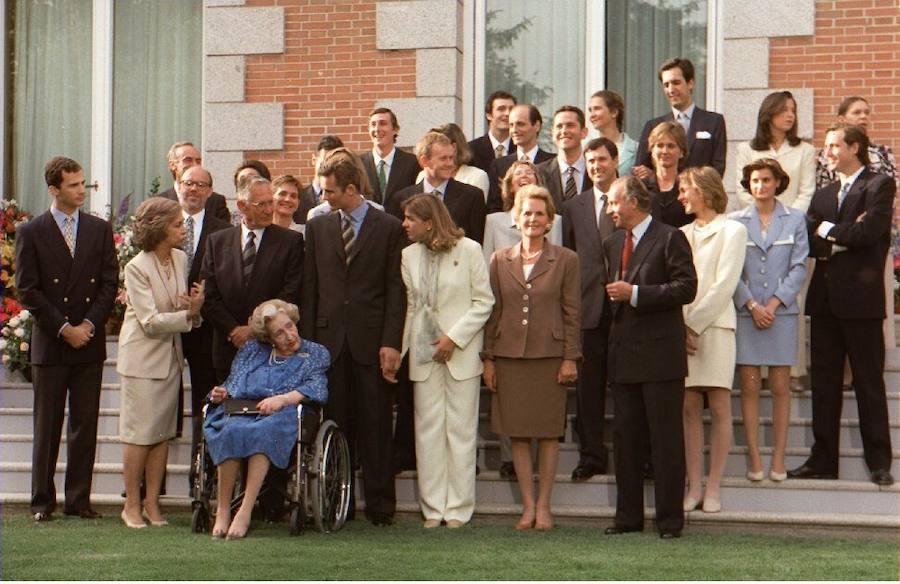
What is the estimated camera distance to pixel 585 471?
8320 millimetres

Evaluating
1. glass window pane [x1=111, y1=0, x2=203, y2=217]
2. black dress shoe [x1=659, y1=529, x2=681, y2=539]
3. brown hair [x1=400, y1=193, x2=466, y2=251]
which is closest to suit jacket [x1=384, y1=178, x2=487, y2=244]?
brown hair [x1=400, y1=193, x2=466, y2=251]

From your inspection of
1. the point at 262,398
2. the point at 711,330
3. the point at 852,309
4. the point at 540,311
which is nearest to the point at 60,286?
the point at 262,398

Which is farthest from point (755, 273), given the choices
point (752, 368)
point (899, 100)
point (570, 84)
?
point (570, 84)

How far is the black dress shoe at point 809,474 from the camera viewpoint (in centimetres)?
818

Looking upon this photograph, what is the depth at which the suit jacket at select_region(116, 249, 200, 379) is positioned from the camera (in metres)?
8.18

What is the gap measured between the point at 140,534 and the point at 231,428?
0.78m

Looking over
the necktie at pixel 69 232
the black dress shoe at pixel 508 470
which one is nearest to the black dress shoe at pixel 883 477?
the black dress shoe at pixel 508 470

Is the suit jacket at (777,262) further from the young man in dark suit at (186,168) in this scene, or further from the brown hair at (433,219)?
the young man in dark suit at (186,168)

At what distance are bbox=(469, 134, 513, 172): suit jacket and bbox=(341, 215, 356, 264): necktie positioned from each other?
5.95 feet

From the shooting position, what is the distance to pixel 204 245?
894 cm

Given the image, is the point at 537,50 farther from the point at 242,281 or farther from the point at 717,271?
the point at 242,281

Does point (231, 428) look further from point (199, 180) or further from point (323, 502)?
point (199, 180)

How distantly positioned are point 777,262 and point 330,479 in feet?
9.49

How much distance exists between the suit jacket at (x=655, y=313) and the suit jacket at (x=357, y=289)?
1328 millimetres
